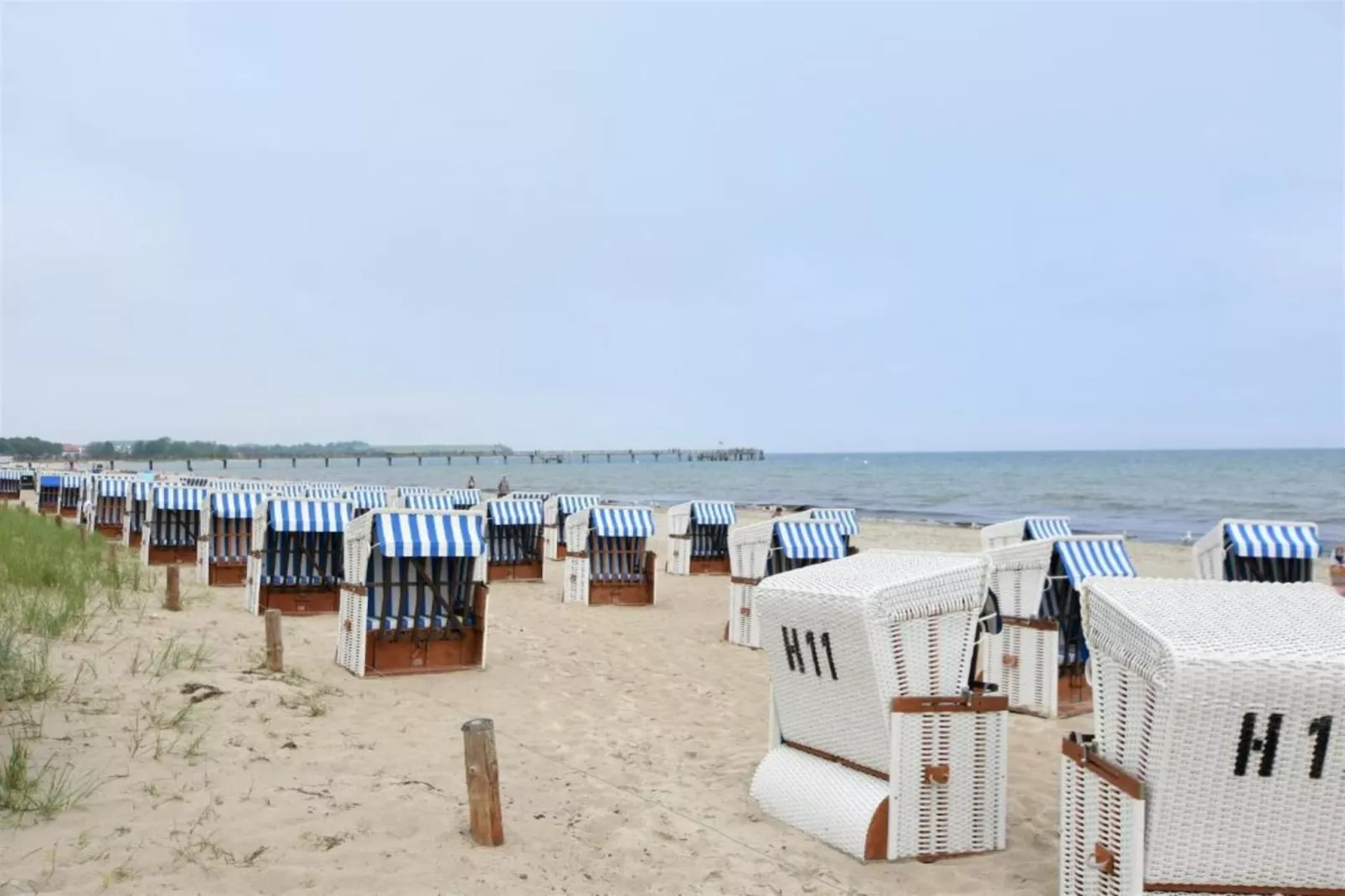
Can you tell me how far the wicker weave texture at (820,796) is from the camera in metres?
5.11

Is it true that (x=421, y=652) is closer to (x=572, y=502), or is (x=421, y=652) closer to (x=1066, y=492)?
(x=572, y=502)

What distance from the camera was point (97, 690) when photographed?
6.87 meters

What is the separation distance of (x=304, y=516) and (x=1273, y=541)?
11.4m

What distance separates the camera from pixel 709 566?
65.7 feet

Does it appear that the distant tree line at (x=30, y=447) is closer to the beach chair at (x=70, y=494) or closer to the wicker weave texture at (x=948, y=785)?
the beach chair at (x=70, y=494)

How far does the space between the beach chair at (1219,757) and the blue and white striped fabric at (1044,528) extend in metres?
8.15

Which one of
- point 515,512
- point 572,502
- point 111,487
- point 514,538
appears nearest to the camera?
Answer: point 515,512

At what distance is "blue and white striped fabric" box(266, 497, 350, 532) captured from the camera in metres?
12.1

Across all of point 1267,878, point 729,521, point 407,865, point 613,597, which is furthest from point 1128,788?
point 729,521

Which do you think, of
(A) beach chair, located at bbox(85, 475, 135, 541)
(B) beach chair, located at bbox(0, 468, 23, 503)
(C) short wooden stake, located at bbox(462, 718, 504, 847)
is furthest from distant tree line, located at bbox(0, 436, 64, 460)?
(C) short wooden stake, located at bbox(462, 718, 504, 847)

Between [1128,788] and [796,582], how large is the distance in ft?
6.87

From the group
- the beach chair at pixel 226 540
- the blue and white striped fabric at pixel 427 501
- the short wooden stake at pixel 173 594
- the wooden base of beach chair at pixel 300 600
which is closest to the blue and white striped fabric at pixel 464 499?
the blue and white striped fabric at pixel 427 501

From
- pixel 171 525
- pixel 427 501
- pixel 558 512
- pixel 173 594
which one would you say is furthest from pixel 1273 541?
pixel 171 525

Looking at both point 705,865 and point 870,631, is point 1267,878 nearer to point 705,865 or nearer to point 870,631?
point 870,631
